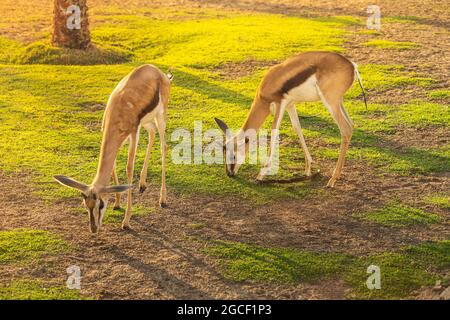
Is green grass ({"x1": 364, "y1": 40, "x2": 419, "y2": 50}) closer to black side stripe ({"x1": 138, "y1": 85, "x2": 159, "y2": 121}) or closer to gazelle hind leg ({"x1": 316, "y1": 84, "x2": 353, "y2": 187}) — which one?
gazelle hind leg ({"x1": 316, "y1": 84, "x2": 353, "y2": 187})

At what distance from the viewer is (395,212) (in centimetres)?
857

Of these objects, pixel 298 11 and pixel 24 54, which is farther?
pixel 298 11

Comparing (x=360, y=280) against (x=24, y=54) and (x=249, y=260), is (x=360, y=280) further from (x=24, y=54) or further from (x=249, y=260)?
(x=24, y=54)

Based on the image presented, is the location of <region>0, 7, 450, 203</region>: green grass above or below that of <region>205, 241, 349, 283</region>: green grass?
above

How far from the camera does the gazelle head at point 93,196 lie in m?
7.42

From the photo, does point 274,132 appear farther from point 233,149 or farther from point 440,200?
point 440,200

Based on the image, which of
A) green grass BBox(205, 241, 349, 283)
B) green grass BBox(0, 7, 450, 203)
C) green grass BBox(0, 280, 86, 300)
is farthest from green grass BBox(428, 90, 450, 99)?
green grass BBox(0, 280, 86, 300)

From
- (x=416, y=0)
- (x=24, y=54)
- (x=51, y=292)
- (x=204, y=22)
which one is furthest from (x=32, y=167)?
(x=416, y=0)

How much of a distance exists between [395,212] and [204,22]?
1002cm

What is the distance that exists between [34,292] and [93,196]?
1.05m

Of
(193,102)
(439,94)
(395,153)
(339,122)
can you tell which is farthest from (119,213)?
(439,94)

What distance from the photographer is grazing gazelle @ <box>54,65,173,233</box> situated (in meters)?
7.57

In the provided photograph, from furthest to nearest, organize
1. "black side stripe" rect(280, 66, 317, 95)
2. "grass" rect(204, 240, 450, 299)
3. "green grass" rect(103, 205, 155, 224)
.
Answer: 1. "black side stripe" rect(280, 66, 317, 95)
2. "green grass" rect(103, 205, 155, 224)
3. "grass" rect(204, 240, 450, 299)

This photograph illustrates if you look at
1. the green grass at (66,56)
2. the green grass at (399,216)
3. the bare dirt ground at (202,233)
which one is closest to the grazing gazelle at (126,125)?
the bare dirt ground at (202,233)
